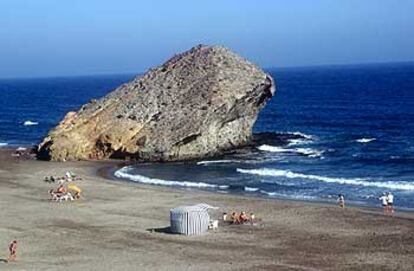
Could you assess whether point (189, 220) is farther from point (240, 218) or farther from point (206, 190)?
point (206, 190)

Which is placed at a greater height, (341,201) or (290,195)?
(341,201)

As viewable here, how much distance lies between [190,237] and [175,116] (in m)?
32.9

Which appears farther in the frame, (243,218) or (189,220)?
(243,218)

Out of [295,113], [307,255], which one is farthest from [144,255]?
[295,113]

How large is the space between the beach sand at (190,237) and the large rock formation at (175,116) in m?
16.4

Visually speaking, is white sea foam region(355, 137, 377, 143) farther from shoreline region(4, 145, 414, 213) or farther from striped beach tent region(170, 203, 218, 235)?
striped beach tent region(170, 203, 218, 235)

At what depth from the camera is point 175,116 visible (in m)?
69.3

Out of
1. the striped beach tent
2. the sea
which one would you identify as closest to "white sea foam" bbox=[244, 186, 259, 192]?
the sea

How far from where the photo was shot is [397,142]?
74875mm

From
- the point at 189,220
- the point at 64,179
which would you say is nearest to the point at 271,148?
the point at 64,179

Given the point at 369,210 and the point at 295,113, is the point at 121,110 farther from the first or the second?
the point at 295,113

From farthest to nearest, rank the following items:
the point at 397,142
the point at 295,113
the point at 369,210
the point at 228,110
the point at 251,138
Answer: the point at 295,113
the point at 251,138
the point at 397,142
the point at 228,110
the point at 369,210

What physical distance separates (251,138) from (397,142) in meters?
15.3

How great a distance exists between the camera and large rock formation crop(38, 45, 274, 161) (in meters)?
68.1
